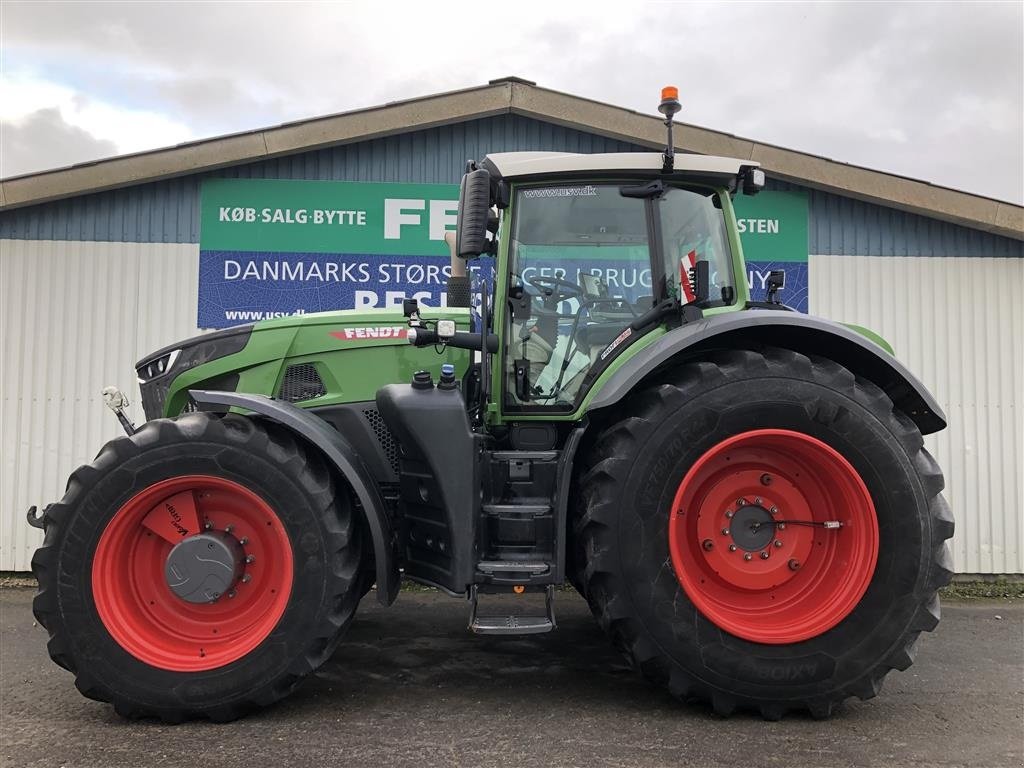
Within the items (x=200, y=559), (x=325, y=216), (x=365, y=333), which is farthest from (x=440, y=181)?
(x=200, y=559)

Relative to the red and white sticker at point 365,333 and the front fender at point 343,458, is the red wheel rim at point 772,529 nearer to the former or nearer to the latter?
the front fender at point 343,458

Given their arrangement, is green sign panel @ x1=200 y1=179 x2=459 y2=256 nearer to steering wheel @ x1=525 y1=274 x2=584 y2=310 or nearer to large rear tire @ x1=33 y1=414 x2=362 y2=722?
steering wheel @ x1=525 y1=274 x2=584 y2=310

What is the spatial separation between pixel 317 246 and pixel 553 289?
332 centimetres

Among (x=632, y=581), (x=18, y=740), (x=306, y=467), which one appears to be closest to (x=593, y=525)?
(x=632, y=581)

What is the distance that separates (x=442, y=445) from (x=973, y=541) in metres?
5.26

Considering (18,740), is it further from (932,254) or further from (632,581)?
(932,254)

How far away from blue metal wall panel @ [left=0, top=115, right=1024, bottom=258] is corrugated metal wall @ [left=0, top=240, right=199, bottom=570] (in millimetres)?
409

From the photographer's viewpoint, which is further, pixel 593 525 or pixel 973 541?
pixel 973 541

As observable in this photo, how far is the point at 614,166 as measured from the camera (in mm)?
3459

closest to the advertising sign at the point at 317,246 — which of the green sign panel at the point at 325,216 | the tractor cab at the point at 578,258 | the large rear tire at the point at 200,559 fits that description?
the green sign panel at the point at 325,216

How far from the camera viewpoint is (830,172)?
243 inches

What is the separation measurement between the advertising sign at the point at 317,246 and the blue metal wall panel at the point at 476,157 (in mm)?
117

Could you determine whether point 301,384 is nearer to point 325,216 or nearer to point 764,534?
point 764,534

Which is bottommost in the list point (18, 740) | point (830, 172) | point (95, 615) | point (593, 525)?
point (18, 740)
